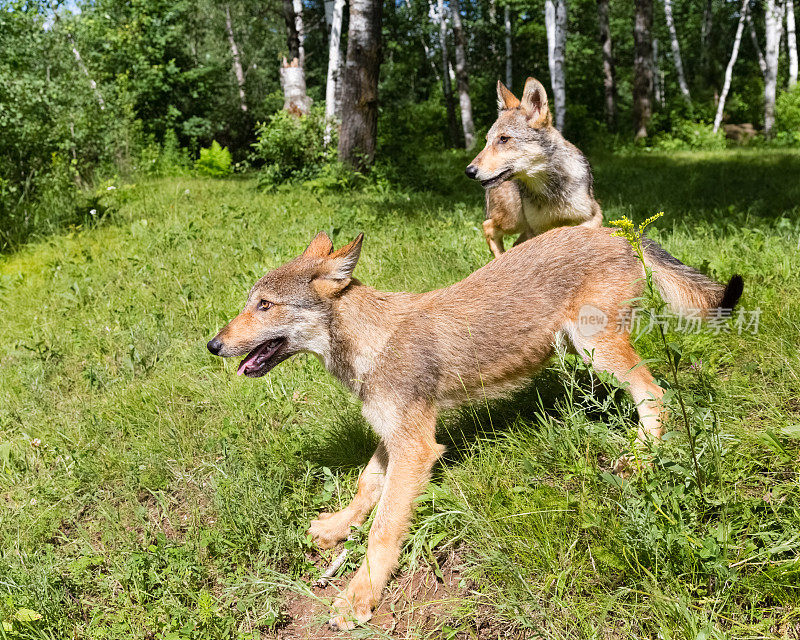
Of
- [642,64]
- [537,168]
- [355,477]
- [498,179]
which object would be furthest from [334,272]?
[642,64]

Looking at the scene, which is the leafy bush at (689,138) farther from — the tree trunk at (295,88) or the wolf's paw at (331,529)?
the wolf's paw at (331,529)

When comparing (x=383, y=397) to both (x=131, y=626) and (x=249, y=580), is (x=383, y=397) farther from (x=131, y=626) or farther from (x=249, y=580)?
(x=131, y=626)

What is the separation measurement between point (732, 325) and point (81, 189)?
11520 mm

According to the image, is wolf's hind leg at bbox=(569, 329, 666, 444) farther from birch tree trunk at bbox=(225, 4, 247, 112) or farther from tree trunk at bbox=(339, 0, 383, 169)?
birch tree trunk at bbox=(225, 4, 247, 112)

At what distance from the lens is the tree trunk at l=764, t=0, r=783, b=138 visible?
60.0 feet

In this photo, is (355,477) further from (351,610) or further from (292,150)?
(292,150)

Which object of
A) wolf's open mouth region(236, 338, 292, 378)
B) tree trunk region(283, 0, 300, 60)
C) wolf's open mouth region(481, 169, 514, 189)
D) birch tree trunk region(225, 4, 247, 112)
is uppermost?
birch tree trunk region(225, 4, 247, 112)

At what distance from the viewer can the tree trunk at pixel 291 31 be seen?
656 inches

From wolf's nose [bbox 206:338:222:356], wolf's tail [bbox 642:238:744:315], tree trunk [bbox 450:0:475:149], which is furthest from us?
tree trunk [bbox 450:0:475:149]

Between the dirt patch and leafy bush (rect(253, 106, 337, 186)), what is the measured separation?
33.0 feet

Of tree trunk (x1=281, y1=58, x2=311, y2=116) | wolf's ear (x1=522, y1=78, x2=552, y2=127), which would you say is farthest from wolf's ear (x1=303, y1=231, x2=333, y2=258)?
tree trunk (x1=281, y1=58, x2=311, y2=116)

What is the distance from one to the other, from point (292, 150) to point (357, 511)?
404 inches

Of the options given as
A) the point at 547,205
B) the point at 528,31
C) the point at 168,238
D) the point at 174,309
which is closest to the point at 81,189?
the point at 168,238

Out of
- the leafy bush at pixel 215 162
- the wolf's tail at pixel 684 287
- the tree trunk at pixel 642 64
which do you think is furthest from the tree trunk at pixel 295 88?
the wolf's tail at pixel 684 287
